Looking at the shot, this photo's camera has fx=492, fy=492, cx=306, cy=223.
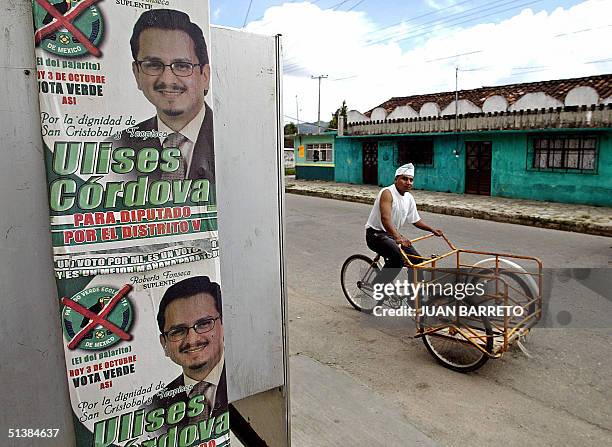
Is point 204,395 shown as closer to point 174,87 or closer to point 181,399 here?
point 181,399

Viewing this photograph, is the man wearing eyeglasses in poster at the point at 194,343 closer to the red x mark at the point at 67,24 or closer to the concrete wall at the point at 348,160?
the red x mark at the point at 67,24

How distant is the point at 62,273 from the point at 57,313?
15 cm

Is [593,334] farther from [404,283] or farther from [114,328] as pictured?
[114,328]

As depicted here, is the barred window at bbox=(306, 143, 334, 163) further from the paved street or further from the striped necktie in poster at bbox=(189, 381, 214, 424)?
the striped necktie in poster at bbox=(189, 381, 214, 424)

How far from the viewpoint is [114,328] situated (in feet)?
5.88

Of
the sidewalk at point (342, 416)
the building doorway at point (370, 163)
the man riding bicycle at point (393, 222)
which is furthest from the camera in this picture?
A: the building doorway at point (370, 163)

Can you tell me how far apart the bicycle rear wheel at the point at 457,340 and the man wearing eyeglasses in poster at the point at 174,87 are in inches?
113

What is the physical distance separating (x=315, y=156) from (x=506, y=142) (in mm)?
11134

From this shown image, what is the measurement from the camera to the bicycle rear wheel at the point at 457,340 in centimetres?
397

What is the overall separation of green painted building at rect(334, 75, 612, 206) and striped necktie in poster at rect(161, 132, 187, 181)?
48.6ft

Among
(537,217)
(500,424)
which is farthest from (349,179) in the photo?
(500,424)

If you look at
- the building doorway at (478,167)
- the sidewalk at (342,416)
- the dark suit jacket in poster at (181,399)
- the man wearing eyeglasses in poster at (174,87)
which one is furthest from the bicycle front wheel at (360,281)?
the building doorway at (478,167)

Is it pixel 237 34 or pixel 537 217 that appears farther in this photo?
pixel 537 217

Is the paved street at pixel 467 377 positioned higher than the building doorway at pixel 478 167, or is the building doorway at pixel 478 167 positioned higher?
the building doorway at pixel 478 167
